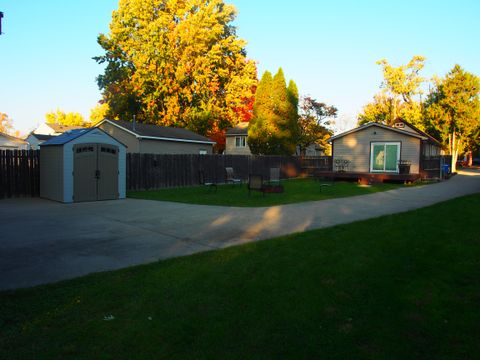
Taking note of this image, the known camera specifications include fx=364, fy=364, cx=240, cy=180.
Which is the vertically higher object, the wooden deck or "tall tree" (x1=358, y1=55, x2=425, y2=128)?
"tall tree" (x1=358, y1=55, x2=425, y2=128)

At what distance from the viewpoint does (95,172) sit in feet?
48.8

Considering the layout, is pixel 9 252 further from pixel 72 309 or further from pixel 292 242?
pixel 292 242

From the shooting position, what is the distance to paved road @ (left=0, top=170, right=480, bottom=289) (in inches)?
231

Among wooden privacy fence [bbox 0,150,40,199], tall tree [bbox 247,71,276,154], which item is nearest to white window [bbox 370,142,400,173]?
tall tree [bbox 247,71,276,154]

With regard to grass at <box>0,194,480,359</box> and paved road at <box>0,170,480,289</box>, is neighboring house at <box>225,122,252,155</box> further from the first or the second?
grass at <box>0,194,480,359</box>

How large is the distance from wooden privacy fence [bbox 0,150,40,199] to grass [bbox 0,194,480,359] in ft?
41.9

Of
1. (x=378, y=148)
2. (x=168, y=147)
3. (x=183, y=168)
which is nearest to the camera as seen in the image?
(x=183, y=168)

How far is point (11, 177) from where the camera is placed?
15297 mm

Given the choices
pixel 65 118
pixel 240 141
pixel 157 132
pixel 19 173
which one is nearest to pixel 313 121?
pixel 240 141

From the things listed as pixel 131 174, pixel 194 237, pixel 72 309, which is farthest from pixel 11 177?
pixel 72 309

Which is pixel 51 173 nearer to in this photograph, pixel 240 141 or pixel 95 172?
pixel 95 172

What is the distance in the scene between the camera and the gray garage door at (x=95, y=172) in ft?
47.2

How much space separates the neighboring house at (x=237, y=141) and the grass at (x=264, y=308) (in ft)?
126

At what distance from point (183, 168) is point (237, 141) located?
24.2 metres
